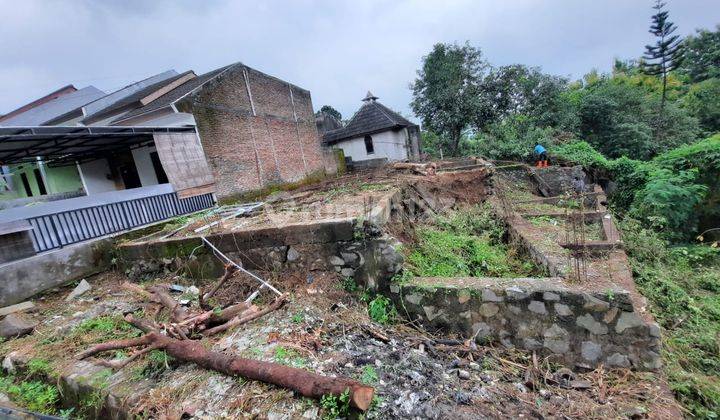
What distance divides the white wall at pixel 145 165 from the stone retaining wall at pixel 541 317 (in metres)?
11.8

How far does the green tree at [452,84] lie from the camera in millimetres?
20266

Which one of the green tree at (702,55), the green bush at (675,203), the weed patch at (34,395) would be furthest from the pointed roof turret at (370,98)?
the green tree at (702,55)

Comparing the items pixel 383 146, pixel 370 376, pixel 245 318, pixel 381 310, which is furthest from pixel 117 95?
pixel 370 376

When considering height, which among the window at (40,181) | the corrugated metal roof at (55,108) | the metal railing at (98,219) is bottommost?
the metal railing at (98,219)

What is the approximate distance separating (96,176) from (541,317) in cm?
1625

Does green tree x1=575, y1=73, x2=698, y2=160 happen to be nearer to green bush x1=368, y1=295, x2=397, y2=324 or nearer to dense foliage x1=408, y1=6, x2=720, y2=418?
dense foliage x1=408, y1=6, x2=720, y2=418

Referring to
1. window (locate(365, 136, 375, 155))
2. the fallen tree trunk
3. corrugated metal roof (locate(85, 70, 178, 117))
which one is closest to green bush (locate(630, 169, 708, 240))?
the fallen tree trunk

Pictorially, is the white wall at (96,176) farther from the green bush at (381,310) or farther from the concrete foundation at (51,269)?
the green bush at (381,310)

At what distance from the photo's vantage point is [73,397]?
3055mm

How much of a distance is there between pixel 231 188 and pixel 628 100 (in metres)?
23.3

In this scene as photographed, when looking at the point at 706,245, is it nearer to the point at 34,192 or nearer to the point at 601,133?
the point at 601,133

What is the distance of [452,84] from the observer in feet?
67.2

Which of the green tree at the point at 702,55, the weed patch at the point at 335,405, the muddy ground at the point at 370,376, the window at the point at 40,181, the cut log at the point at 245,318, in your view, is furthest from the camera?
the green tree at the point at 702,55

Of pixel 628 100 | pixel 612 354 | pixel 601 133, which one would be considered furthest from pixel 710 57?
pixel 612 354
